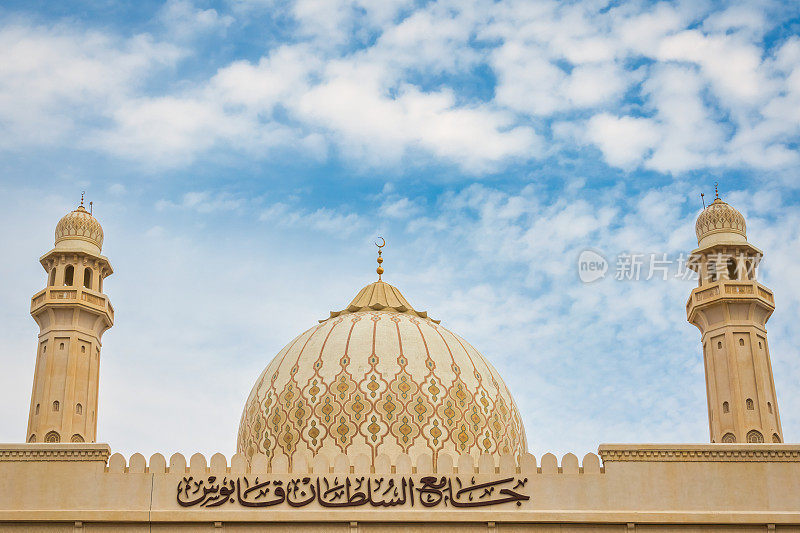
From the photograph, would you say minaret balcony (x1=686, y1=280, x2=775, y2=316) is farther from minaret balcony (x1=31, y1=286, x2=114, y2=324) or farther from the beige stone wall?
minaret balcony (x1=31, y1=286, x2=114, y2=324)

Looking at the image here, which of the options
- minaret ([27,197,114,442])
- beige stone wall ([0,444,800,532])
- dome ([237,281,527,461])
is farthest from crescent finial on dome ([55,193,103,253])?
beige stone wall ([0,444,800,532])

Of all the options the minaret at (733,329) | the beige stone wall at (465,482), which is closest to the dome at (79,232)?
the beige stone wall at (465,482)

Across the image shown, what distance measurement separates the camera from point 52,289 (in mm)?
16344

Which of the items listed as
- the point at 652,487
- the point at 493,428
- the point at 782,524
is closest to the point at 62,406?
the point at 493,428

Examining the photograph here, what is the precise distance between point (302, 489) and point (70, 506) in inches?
98.7

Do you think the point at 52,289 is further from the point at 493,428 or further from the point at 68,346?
the point at 493,428

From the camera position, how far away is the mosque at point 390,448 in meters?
12.3

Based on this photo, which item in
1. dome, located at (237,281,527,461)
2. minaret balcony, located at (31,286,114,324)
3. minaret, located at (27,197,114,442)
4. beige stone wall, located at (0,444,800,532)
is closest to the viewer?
beige stone wall, located at (0,444,800,532)

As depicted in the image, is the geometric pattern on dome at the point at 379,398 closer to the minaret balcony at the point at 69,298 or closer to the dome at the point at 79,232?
the minaret balcony at the point at 69,298

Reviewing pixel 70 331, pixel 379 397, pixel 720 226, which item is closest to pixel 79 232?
pixel 70 331

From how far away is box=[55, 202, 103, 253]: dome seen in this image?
16.8 meters

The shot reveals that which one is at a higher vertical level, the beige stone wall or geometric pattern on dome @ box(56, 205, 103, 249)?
geometric pattern on dome @ box(56, 205, 103, 249)

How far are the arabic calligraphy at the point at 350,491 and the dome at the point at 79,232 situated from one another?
18.2 feet

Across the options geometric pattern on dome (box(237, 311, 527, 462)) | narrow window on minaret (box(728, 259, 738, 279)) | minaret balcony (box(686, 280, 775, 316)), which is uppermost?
narrow window on minaret (box(728, 259, 738, 279))
